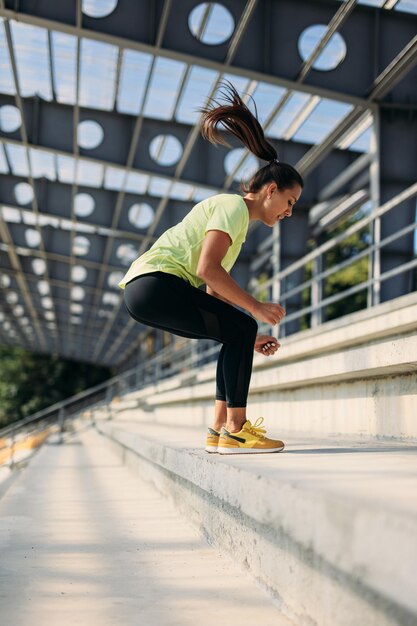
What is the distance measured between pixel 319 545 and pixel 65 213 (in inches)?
780

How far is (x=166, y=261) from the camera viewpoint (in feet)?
12.0

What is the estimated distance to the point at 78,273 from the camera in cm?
3016

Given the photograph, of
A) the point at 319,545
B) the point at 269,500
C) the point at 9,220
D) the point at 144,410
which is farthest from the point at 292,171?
the point at 9,220

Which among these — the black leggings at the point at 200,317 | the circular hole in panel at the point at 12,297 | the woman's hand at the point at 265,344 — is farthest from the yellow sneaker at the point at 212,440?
the circular hole in panel at the point at 12,297

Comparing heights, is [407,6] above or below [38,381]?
above

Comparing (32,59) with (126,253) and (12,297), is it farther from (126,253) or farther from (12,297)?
(12,297)

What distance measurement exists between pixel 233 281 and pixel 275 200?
43 centimetres

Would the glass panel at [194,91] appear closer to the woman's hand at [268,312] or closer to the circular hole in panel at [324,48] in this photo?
the circular hole in panel at [324,48]

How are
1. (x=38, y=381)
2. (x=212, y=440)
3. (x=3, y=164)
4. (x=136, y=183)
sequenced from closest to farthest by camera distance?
1. (x=212, y=440)
2. (x=136, y=183)
3. (x=3, y=164)
4. (x=38, y=381)

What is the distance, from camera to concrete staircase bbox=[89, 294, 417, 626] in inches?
64.9

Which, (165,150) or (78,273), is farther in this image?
(78,273)

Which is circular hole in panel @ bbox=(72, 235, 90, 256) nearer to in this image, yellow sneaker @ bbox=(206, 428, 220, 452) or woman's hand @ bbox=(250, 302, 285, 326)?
yellow sneaker @ bbox=(206, 428, 220, 452)

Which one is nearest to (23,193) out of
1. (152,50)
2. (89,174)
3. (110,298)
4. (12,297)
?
(89,174)

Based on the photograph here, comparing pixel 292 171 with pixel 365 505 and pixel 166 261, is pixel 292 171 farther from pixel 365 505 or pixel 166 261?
pixel 365 505
